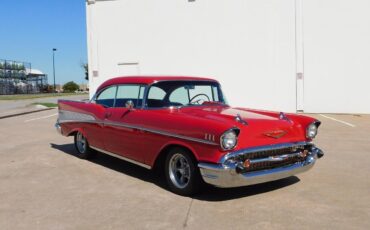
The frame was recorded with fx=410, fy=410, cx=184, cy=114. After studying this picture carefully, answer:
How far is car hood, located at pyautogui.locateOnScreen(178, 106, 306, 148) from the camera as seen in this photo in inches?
180

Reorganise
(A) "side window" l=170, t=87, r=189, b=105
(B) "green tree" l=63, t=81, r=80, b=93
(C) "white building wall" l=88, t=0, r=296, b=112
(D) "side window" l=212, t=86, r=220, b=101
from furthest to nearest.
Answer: (B) "green tree" l=63, t=81, r=80, b=93 → (C) "white building wall" l=88, t=0, r=296, b=112 → (D) "side window" l=212, t=86, r=220, b=101 → (A) "side window" l=170, t=87, r=189, b=105

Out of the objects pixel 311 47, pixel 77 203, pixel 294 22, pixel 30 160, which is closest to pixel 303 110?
pixel 311 47

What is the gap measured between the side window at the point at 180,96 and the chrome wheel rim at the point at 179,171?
97cm

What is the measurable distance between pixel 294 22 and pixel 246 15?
1.86 m

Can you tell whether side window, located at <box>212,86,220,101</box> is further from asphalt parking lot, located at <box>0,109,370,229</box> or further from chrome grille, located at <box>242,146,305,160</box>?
chrome grille, located at <box>242,146,305,160</box>

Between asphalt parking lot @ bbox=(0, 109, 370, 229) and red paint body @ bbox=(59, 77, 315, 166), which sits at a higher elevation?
red paint body @ bbox=(59, 77, 315, 166)

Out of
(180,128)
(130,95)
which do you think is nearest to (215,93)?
(130,95)

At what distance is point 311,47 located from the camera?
1546 cm

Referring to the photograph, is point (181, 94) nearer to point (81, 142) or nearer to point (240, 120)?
point (240, 120)

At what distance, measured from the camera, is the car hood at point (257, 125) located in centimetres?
457

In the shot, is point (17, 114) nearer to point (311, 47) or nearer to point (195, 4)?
point (195, 4)

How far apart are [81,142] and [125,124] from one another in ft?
5.96

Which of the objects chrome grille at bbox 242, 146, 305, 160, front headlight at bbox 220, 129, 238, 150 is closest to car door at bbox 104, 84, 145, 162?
front headlight at bbox 220, 129, 238, 150

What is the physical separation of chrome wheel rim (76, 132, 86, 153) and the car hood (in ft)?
8.09
